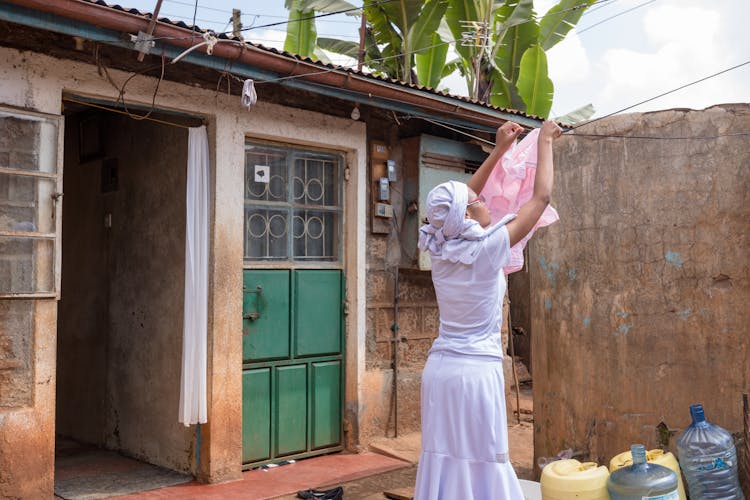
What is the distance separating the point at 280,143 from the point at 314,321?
1.62m

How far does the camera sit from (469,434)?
9.75 ft

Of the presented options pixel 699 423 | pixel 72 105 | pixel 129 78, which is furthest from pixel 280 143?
pixel 699 423

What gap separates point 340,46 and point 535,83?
413cm

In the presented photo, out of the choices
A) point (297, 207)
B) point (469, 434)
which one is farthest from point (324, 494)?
point (469, 434)

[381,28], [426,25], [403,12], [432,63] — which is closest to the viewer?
[403,12]

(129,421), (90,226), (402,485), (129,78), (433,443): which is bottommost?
(402,485)

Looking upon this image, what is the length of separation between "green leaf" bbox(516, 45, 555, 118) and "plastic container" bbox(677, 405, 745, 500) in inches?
259

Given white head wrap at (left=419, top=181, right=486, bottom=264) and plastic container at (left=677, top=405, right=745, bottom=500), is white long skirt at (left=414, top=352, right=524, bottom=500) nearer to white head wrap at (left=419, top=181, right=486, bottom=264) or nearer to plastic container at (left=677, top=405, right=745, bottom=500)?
white head wrap at (left=419, top=181, right=486, bottom=264)

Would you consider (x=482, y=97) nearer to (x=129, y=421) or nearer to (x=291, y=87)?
(x=291, y=87)

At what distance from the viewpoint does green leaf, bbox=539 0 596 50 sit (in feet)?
35.7

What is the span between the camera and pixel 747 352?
15.9ft

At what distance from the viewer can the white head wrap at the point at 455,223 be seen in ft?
9.51

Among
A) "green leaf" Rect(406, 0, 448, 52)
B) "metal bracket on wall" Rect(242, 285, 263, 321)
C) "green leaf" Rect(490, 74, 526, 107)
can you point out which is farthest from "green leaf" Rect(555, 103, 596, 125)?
"metal bracket on wall" Rect(242, 285, 263, 321)

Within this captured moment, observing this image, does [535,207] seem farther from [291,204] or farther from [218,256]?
[291,204]
